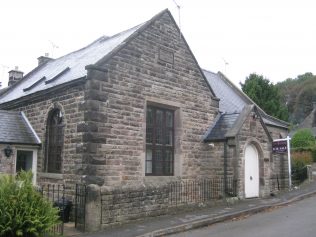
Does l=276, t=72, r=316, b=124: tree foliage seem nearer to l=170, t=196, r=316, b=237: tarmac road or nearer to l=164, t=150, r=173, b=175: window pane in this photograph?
l=164, t=150, r=173, b=175: window pane

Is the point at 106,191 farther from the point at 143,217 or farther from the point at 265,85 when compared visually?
the point at 265,85

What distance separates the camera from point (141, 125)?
575 inches

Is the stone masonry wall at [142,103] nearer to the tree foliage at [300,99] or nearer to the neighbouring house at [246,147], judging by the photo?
the neighbouring house at [246,147]

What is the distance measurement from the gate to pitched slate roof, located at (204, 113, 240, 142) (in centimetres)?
671

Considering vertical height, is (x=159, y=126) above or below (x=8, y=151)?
above

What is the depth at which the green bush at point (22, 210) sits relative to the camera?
915 centimetres

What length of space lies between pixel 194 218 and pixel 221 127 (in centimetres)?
586

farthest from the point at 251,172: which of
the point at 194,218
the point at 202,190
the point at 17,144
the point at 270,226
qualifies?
the point at 17,144

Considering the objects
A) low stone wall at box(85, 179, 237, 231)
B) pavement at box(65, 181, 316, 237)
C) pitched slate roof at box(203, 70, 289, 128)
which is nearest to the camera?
pavement at box(65, 181, 316, 237)

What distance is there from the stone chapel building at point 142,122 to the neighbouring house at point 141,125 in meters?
0.04

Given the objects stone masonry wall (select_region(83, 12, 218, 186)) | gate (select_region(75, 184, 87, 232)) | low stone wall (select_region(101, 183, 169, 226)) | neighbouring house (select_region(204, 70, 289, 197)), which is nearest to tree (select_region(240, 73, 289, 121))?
neighbouring house (select_region(204, 70, 289, 197))

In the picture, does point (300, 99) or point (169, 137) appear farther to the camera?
point (300, 99)

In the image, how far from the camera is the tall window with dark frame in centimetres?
1527

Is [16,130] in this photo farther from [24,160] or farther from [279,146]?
[279,146]
